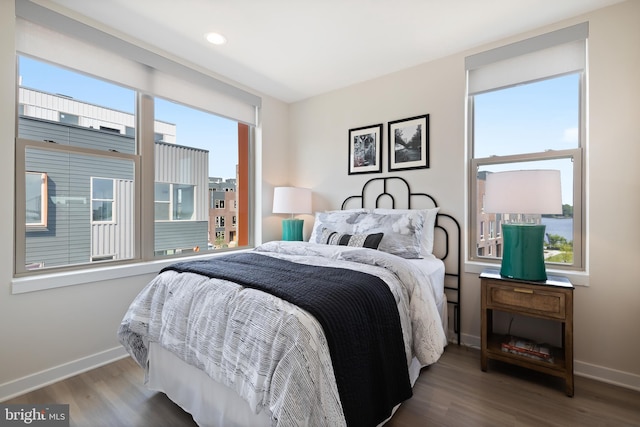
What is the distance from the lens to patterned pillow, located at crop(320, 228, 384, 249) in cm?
Answer: 239

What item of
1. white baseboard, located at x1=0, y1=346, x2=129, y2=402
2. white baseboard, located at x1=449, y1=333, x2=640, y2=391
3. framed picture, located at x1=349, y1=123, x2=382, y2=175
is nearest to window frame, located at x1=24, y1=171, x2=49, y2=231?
white baseboard, located at x1=0, y1=346, x2=129, y2=402

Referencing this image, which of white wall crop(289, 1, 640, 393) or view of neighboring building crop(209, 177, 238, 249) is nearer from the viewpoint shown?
white wall crop(289, 1, 640, 393)

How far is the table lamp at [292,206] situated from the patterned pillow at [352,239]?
29.6 inches

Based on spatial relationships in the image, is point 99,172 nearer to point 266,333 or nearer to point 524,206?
point 266,333

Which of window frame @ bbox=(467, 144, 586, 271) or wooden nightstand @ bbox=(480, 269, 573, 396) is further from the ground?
window frame @ bbox=(467, 144, 586, 271)

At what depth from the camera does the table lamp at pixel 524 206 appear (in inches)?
72.2

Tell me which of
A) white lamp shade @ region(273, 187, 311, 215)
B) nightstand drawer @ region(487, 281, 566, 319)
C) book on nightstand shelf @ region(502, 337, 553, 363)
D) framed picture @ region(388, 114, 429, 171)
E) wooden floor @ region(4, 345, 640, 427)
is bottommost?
wooden floor @ region(4, 345, 640, 427)

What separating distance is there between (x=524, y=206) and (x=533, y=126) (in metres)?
0.99

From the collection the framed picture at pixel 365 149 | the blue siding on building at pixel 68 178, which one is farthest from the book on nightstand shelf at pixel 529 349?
the blue siding on building at pixel 68 178

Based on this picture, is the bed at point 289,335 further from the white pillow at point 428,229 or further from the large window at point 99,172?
the large window at point 99,172

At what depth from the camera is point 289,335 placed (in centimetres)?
110

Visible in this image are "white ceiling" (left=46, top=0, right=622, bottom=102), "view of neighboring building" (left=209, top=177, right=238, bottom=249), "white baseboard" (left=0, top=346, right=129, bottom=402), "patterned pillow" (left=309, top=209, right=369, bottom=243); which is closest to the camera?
"white baseboard" (left=0, top=346, right=129, bottom=402)

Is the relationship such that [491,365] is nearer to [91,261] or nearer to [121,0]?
[91,261]

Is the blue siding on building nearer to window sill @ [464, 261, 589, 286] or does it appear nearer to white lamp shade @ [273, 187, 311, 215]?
white lamp shade @ [273, 187, 311, 215]
